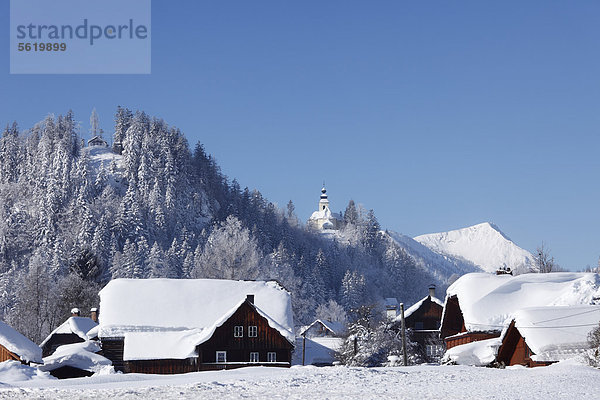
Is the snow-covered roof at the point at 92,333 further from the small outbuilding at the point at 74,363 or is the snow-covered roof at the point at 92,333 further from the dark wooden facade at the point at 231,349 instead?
the small outbuilding at the point at 74,363

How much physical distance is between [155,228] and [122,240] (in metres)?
11.6

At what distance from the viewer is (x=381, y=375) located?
976 inches

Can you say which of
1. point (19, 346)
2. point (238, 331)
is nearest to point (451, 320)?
point (238, 331)

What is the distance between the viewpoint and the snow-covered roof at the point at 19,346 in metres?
40.2

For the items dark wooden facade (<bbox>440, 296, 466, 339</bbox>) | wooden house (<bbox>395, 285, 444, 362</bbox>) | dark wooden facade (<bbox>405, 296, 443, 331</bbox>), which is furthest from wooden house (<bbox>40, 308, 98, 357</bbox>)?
dark wooden facade (<bbox>440, 296, 466, 339</bbox>)

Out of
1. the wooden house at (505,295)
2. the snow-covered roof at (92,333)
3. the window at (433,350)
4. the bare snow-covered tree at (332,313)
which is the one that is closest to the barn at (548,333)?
the wooden house at (505,295)

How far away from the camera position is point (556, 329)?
1336 inches

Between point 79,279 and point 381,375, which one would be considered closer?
point 381,375

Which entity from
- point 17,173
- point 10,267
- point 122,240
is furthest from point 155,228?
point 17,173

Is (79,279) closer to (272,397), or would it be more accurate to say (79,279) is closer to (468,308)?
(468,308)

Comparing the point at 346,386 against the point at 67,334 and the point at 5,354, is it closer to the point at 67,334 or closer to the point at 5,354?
the point at 5,354

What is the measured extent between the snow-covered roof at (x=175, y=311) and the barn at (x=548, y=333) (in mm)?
17742

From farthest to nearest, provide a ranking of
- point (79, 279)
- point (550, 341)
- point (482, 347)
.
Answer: point (79, 279)
point (482, 347)
point (550, 341)

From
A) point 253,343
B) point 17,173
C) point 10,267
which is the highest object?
point 17,173
